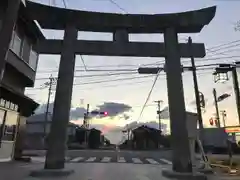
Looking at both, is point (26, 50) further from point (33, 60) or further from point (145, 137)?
point (145, 137)

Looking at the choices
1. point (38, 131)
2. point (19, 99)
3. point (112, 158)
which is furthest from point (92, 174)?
point (38, 131)

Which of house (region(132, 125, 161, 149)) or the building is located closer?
the building

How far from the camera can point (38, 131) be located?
6106cm

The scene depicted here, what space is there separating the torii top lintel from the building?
6.12ft

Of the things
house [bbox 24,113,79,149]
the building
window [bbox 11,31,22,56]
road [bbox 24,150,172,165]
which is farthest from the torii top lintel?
house [bbox 24,113,79,149]

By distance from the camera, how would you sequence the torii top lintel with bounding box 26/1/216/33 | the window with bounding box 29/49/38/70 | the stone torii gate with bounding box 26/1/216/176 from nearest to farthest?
the stone torii gate with bounding box 26/1/216/176 < the torii top lintel with bounding box 26/1/216/33 < the window with bounding box 29/49/38/70

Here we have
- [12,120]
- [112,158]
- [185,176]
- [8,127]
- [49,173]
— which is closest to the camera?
[49,173]

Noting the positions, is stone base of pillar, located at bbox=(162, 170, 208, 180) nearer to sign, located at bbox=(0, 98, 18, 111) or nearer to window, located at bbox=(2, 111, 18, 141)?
sign, located at bbox=(0, 98, 18, 111)

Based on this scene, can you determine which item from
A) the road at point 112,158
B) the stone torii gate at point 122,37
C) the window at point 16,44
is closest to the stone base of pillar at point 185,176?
the stone torii gate at point 122,37

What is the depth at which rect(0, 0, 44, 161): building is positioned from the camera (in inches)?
600

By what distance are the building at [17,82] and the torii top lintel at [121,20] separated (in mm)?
1865

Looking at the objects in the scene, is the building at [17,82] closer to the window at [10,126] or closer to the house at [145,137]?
the window at [10,126]

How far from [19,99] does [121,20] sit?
8475 millimetres

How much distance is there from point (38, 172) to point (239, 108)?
13687 millimetres
